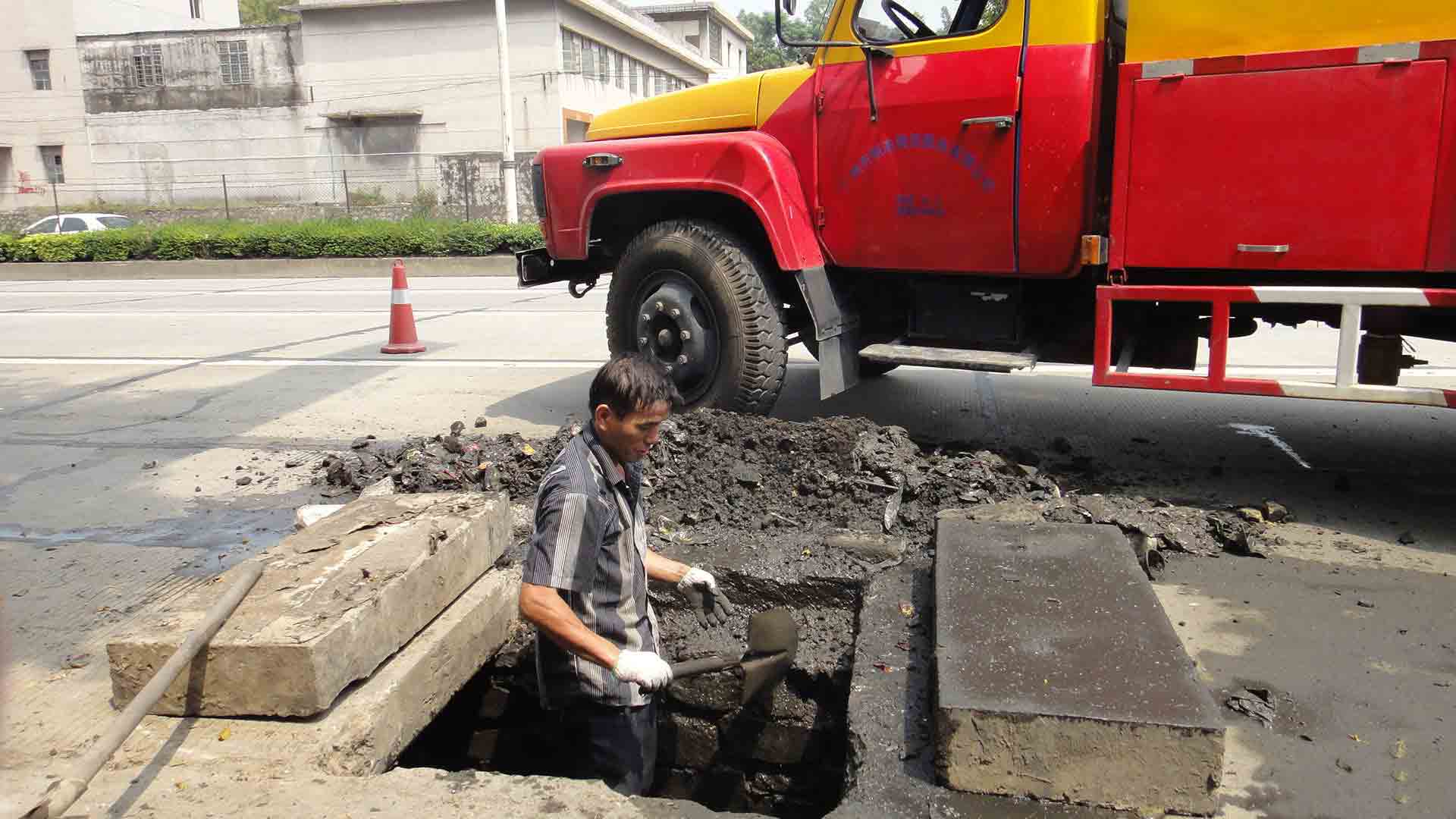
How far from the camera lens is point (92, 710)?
3051 mm

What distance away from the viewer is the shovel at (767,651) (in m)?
3.22

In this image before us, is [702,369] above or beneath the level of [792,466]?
above

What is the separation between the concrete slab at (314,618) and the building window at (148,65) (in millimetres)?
39054

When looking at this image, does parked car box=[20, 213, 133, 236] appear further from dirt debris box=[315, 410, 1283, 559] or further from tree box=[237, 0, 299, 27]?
tree box=[237, 0, 299, 27]

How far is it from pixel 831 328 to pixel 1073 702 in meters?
3.15

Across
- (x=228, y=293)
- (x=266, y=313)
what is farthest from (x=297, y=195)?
(x=266, y=313)

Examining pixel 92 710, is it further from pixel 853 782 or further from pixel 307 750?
pixel 853 782

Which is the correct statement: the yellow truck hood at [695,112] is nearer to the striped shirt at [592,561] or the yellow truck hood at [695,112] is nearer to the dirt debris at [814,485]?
the dirt debris at [814,485]

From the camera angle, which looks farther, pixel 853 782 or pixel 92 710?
pixel 92 710

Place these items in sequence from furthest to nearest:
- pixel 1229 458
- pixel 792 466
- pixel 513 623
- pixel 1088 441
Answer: pixel 1088 441 < pixel 1229 458 < pixel 792 466 < pixel 513 623

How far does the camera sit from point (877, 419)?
6422 mm

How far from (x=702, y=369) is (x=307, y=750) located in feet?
10.6

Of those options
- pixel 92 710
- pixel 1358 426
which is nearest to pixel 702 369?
pixel 92 710

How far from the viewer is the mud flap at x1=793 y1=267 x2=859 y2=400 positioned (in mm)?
5277
